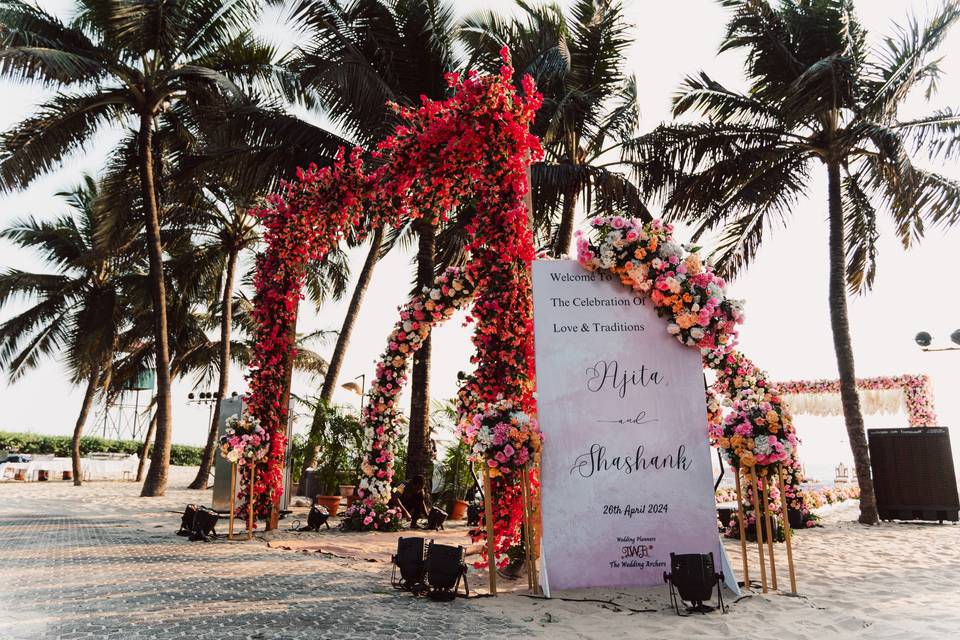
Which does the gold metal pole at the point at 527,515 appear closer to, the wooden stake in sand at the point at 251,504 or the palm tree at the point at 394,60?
the wooden stake in sand at the point at 251,504

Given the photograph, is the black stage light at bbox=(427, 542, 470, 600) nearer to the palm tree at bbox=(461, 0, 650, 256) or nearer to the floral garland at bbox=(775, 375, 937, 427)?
the palm tree at bbox=(461, 0, 650, 256)

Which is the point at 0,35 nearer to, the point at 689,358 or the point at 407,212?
the point at 407,212

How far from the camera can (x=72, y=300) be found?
77.8ft

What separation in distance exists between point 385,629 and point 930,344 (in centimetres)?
1367

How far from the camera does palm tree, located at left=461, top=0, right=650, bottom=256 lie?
12453 mm

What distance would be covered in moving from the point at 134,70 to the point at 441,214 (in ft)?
33.8

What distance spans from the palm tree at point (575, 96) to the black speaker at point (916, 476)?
671cm

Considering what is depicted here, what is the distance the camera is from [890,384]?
66.4 feet

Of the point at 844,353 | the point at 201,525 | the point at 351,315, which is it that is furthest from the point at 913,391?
the point at 201,525

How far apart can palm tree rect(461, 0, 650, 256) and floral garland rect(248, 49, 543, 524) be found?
12.0 feet

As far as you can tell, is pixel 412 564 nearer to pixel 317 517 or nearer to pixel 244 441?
pixel 244 441

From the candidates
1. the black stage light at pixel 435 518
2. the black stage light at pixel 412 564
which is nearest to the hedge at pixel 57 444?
the black stage light at pixel 435 518

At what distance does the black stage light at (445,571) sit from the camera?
19.5 feet

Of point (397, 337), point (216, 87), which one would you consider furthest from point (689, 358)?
point (216, 87)
